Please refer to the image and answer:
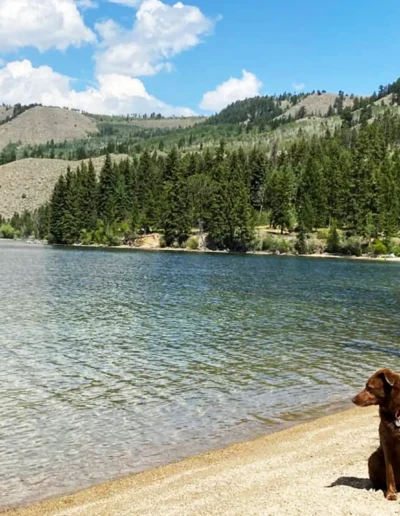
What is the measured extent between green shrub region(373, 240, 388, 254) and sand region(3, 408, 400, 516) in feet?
342

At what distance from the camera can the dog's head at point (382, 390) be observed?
26.7ft

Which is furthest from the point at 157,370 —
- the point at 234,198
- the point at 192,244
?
the point at 192,244

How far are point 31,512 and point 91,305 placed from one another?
30.0m

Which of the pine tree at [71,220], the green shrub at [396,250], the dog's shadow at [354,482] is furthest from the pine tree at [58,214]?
the dog's shadow at [354,482]

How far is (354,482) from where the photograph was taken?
31.7 feet

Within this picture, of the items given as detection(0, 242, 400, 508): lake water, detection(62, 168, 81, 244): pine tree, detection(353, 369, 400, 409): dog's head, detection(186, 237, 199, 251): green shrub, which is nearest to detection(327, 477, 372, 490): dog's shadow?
detection(353, 369, 400, 409): dog's head

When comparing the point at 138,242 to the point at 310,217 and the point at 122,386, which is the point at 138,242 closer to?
the point at 310,217

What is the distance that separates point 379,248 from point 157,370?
9957 centimetres

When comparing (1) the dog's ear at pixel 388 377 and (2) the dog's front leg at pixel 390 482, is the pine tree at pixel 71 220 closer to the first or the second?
(2) the dog's front leg at pixel 390 482

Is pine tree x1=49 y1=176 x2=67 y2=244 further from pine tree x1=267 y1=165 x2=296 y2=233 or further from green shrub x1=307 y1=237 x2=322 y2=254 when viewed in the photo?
green shrub x1=307 y1=237 x2=322 y2=254

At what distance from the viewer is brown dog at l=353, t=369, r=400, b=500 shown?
8141mm

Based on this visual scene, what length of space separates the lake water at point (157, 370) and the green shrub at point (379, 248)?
222 feet

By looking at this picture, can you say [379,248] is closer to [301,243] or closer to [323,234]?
[323,234]

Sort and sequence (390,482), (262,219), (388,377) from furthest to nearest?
1. (262,219)
2. (390,482)
3. (388,377)
